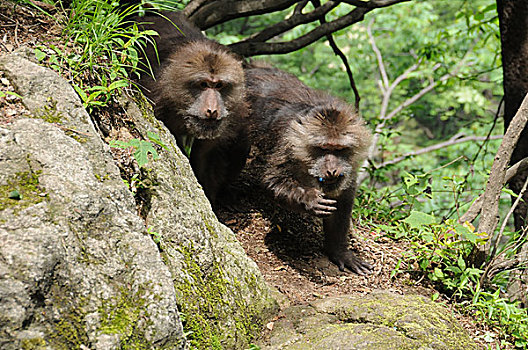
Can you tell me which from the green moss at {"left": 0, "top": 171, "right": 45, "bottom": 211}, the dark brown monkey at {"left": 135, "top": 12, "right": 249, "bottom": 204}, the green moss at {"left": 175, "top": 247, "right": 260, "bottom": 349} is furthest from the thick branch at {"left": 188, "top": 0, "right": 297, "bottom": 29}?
the green moss at {"left": 0, "top": 171, "right": 45, "bottom": 211}

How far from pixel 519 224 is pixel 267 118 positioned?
2.73m

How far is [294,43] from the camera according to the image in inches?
238

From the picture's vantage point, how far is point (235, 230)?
4.82m

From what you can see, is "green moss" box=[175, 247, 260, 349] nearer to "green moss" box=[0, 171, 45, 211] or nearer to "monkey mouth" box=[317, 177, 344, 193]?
"green moss" box=[0, 171, 45, 211]

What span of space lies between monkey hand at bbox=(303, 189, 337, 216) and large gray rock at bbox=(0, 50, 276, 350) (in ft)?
4.15

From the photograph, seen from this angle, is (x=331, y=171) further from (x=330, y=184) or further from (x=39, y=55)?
(x=39, y=55)

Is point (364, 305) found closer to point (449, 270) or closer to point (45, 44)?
point (449, 270)

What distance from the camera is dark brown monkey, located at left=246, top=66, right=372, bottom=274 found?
4352 mm

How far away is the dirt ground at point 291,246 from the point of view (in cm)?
336

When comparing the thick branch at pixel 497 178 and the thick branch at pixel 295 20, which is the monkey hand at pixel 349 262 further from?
the thick branch at pixel 295 20

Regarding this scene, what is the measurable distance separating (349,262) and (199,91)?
2.10 meters

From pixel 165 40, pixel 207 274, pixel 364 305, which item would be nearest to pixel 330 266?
pixel 364 305

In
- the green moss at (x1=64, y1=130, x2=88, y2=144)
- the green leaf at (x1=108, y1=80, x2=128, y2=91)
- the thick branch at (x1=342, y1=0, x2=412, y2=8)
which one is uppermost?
the thick branch at (x1=342, y1=0, x2=412, y2=8)

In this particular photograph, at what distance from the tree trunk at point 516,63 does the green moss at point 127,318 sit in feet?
13.1
